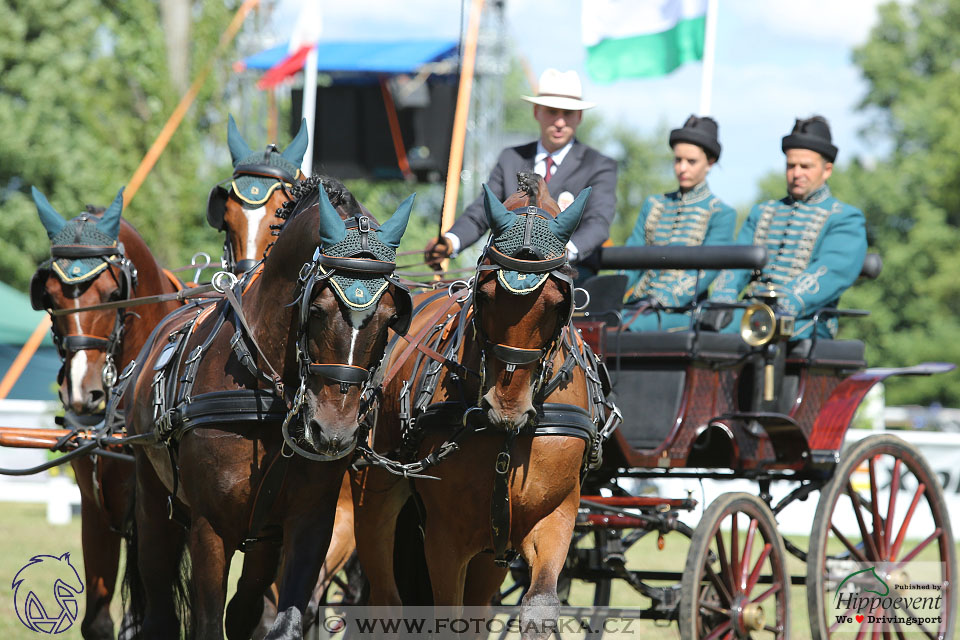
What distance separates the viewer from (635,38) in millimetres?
10094

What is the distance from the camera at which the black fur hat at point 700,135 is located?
672cm

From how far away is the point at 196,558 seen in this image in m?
4.08

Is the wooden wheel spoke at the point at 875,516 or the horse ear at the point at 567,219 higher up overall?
the horse ear at the point at 567,219

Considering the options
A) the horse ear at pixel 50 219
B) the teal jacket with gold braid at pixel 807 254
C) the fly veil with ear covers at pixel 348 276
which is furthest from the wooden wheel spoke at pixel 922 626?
the horse ear at pixel 50 219

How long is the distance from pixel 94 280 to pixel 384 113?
618 inches

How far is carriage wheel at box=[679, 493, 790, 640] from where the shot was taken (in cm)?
526

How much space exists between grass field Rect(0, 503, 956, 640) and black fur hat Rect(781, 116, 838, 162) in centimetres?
270

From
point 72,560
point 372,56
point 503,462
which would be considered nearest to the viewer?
point 503,462

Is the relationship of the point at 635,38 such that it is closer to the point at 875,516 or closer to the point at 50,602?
the point at 875,516

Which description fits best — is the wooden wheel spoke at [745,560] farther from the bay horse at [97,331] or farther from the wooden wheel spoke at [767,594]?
the bay horse at [97,331]

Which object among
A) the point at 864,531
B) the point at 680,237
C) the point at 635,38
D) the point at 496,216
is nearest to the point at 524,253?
the point at 496,216

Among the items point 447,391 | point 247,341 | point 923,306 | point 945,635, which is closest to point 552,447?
point 447,391

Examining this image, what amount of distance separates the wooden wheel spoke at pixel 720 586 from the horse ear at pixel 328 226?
272cm

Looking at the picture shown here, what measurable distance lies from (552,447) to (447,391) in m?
0.46
